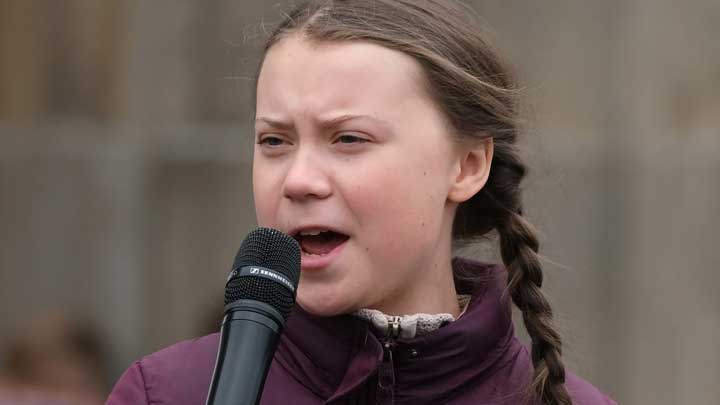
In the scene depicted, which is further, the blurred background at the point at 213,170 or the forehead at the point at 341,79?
the blurred background at the point at 213,170

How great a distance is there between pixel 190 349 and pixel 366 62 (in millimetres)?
570

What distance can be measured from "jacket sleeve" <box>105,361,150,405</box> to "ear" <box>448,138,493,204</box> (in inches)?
24.1

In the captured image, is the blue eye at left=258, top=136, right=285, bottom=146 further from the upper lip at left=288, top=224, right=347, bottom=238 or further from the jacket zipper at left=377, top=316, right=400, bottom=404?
the jacket zipper at left=377, top=316, right=400, bottom=404

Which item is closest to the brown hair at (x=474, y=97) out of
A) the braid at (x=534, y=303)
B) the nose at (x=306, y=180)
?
the braid at (x=534, y=303)

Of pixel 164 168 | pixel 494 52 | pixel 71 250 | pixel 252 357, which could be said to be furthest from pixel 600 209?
pixel 252 357

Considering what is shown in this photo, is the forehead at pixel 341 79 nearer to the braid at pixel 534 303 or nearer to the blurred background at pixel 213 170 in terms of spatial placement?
the braid at pixel 534 303

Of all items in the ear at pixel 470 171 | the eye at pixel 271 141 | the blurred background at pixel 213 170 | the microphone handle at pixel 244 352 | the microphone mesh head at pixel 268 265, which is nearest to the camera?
the microphone handle at pixel 244 352

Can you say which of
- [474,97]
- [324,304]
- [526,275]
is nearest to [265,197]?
[324,304]

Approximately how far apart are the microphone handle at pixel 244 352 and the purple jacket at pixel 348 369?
0.35m

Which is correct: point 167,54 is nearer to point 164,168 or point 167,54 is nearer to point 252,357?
point 164,168

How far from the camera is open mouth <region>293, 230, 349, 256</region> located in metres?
2.39

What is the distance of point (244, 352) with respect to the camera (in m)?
2.01

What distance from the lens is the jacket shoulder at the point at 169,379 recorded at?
240cm

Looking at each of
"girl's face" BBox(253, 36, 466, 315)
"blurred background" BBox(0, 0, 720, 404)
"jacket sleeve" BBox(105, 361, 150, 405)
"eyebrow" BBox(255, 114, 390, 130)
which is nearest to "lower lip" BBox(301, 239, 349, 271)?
"girl's face" BBox(253, 36, 466, 315)
